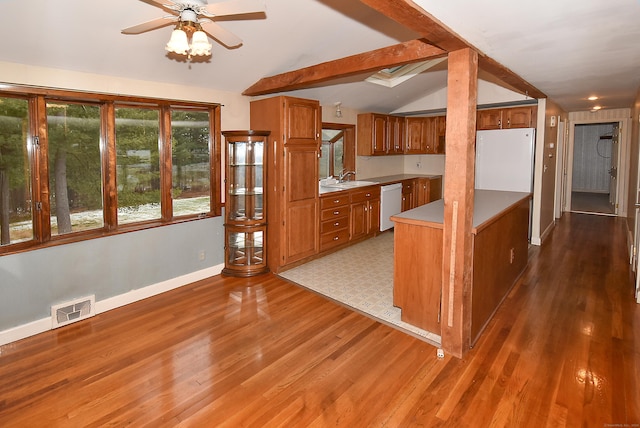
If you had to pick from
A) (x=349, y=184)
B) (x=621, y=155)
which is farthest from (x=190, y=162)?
(x=621, y=155)

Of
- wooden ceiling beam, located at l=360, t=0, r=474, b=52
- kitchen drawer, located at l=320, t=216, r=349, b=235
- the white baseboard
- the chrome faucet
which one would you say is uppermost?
wooden ceiling beam, located at l=360, t=0, r=474, b=52

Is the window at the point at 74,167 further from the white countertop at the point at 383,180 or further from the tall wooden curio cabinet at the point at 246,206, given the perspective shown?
the white countertop at the point at 383,180

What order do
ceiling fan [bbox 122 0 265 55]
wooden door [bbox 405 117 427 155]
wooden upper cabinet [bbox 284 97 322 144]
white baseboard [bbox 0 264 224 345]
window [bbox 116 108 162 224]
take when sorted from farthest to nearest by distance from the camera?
wooden door [bbox 405 117 427 155] < wooden upper cabinet [bbox 284 97 322 144] < window [bbox 116 108 162 224] < white baseboard [bbox 0 264 224 345] < ceiling fan [bbox 122 0 265 55]

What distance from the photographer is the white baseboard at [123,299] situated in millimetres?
2945

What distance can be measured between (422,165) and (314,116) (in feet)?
12.4

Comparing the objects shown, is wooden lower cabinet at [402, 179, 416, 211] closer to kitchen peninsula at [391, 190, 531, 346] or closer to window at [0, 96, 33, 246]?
kitchen peninsula at [391, 190, 531, 346]

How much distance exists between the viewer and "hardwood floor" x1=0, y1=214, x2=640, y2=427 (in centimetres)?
213

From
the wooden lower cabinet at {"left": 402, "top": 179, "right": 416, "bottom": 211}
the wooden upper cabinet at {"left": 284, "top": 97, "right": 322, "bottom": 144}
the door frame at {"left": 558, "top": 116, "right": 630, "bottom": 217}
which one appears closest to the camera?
the wooden upper cabinet at {"left": 284, "top": 97, "right": 322, "bottom": 144}

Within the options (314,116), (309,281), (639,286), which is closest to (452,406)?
(309,281)

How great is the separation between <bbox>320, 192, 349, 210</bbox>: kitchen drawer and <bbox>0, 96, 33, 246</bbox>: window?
122 inches

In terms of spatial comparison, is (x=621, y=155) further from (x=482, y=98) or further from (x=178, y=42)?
(x=178, y=42)

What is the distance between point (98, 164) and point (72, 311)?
1339 millimetres

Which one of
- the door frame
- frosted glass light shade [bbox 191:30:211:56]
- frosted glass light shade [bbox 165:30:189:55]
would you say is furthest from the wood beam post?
the door frame

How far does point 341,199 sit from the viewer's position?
5.30m
